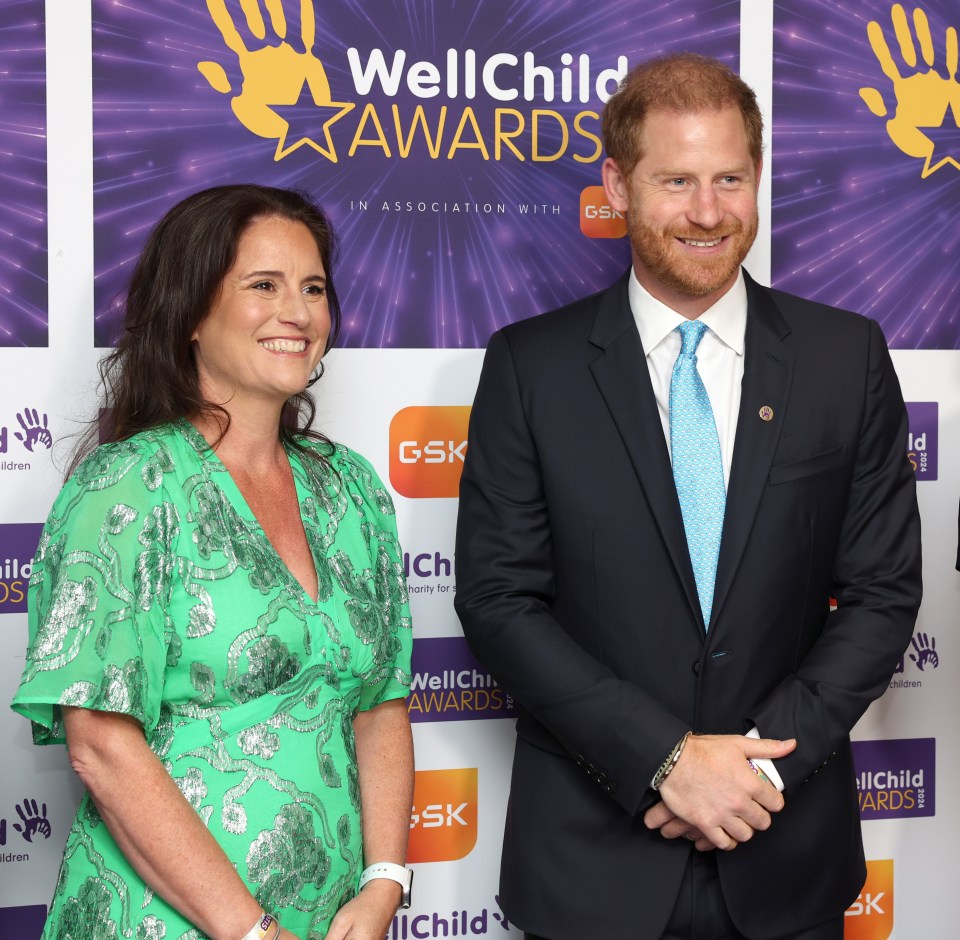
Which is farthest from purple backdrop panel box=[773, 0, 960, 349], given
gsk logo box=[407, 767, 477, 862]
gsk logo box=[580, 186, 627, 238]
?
gsk logo box=[407, 767, 477, 862]

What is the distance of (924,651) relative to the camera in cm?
271

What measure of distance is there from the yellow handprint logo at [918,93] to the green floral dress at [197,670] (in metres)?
1.70

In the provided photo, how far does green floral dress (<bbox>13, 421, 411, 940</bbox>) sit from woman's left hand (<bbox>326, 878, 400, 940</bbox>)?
0.02 metres

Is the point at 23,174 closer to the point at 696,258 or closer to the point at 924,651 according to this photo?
the point at 696,258

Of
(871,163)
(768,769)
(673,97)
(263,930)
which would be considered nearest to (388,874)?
(263,930)

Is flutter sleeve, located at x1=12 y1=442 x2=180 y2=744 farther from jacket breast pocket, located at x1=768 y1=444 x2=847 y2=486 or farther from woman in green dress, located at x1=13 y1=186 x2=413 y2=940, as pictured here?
jacket breast pocket, located at x1=768 y1=444 x2=847 y2=486

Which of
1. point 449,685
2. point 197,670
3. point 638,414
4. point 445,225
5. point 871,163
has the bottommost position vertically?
Result: point 449,685

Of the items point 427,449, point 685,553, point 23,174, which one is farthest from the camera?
point 427,449

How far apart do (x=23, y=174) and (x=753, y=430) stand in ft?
4.61

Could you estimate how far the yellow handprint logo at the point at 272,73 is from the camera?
2326mm

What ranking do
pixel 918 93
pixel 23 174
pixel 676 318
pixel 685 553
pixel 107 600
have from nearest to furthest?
pixel 107 600, pixel 685 553, pixel 676 318, pixel 23 174, pixel 918 93

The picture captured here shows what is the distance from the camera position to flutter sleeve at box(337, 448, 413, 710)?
1.84m

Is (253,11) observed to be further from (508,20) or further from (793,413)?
(793,413)

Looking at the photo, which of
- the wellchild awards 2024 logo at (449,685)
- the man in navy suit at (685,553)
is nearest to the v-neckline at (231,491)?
the man in navy suit at (685,553)
